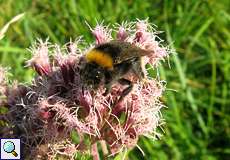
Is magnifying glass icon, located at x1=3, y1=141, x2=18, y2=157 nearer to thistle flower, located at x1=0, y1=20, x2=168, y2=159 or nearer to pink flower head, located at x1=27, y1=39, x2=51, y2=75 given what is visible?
thistle flower, located at x1=0, y1=20, x2=168, y2=159

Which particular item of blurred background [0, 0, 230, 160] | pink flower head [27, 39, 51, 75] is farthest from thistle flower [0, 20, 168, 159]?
blurred background [0, 0, 230, 160]

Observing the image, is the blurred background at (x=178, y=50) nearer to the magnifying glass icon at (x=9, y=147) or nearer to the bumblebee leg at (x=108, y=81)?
the magnifying glass icon at (x=9, y=147)

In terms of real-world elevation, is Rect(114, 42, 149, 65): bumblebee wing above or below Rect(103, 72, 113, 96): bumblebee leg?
above

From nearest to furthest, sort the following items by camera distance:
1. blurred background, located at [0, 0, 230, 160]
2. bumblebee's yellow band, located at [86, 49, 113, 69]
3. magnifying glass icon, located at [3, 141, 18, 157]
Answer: bumblebee's yellow band, located at [86, 49, 113, 69] → magnifying glass icon, located at [3, 141, 18, 157] → blurred background, located at [0, 0, 230, 160]

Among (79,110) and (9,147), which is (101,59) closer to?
(79,110)

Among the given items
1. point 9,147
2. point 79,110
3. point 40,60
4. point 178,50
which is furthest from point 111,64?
point 178,50

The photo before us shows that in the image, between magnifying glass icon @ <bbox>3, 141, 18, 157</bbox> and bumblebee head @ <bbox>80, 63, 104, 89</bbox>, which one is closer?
bumblebee head @ <bbox>80, 63, 104, 89</bbox>

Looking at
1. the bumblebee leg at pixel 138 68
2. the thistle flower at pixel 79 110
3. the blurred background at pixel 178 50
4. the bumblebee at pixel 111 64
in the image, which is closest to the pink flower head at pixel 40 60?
the thistle flower at pixel 79 110
